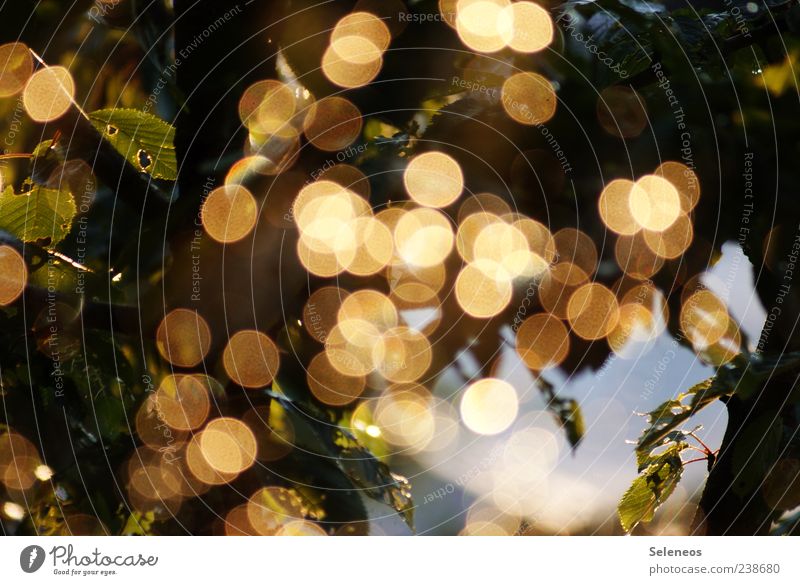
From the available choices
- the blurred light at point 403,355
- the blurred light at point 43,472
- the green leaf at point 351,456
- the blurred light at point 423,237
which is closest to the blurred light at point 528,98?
the blurred light at point 423,237

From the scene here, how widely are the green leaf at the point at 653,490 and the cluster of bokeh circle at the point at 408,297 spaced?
0.08 meters

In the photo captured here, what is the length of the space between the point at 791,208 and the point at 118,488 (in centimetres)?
71

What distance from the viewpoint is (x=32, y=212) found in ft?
1.75

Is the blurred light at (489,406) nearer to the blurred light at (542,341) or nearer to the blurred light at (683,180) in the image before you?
the blurred light at (542,341)

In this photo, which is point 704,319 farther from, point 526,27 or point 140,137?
point 140,137

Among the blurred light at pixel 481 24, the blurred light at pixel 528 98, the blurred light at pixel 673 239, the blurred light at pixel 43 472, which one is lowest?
the blurred light at pixel 43 472

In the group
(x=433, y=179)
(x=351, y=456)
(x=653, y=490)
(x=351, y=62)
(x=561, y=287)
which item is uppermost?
(x=351, y=62)

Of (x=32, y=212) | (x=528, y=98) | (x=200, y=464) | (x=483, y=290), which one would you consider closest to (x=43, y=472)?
(x=200, y=464)

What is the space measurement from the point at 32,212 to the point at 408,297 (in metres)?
0.35

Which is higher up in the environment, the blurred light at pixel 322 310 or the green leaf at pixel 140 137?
the green leaf at pixel 140 137

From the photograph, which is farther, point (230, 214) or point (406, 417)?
point (406, 417)

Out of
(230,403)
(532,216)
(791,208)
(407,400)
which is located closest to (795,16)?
(791,208)

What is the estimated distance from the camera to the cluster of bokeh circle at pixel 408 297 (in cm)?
56

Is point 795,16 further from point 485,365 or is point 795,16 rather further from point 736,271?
point 485,365
